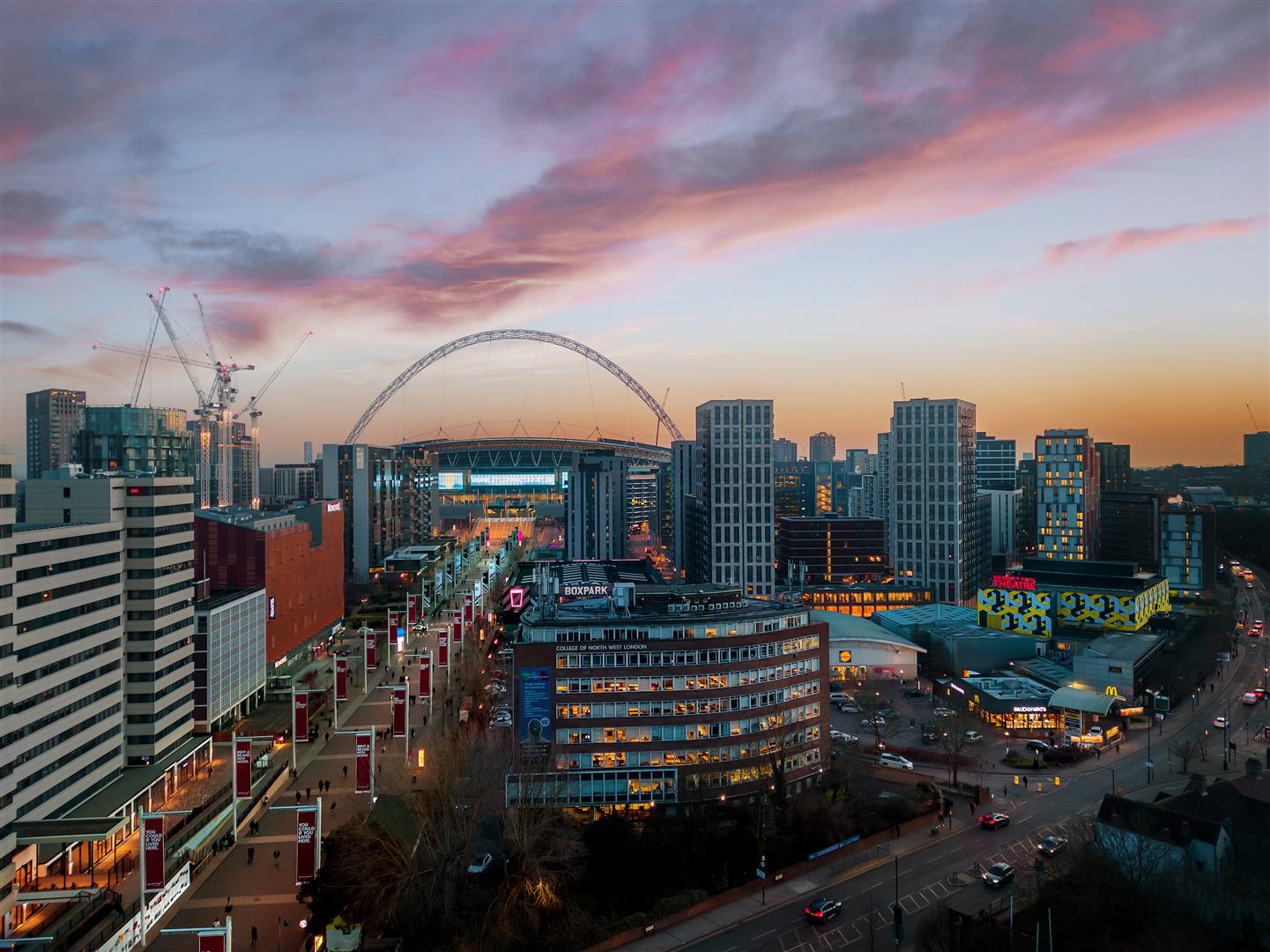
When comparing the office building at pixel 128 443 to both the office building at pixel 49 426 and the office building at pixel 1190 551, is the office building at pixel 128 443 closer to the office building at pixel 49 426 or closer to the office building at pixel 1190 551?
the office building at pixel 49 426

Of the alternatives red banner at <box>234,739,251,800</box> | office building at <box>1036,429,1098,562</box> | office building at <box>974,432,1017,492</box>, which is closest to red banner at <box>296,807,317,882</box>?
red banner at <box>234,739,251,800</box>

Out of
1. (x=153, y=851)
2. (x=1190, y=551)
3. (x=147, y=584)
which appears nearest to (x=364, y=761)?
(x=153, y=851)

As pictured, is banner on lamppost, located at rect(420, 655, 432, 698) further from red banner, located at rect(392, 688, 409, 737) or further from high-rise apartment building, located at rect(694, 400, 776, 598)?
high-rise apartment building, located at rect(694, 400, 776, 598)

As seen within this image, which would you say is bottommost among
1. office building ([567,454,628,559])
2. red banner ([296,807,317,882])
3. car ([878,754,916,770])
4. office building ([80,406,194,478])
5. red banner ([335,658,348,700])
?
car ([878,754,916,770])

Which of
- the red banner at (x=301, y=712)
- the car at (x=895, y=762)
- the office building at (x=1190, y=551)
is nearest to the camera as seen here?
the red banner at (x=301, y=712)

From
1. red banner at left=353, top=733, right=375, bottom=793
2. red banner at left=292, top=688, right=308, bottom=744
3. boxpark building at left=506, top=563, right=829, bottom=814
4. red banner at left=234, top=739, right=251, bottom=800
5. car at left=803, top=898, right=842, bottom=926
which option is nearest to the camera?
car at left=803, top=898, right=842, bottom=926

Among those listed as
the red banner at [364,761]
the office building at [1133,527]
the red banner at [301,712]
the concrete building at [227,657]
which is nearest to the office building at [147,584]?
the concrete building at [227,657]

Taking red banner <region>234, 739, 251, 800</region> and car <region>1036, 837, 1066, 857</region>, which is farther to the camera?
car <region>1036, 837, 1066, 857</region>
